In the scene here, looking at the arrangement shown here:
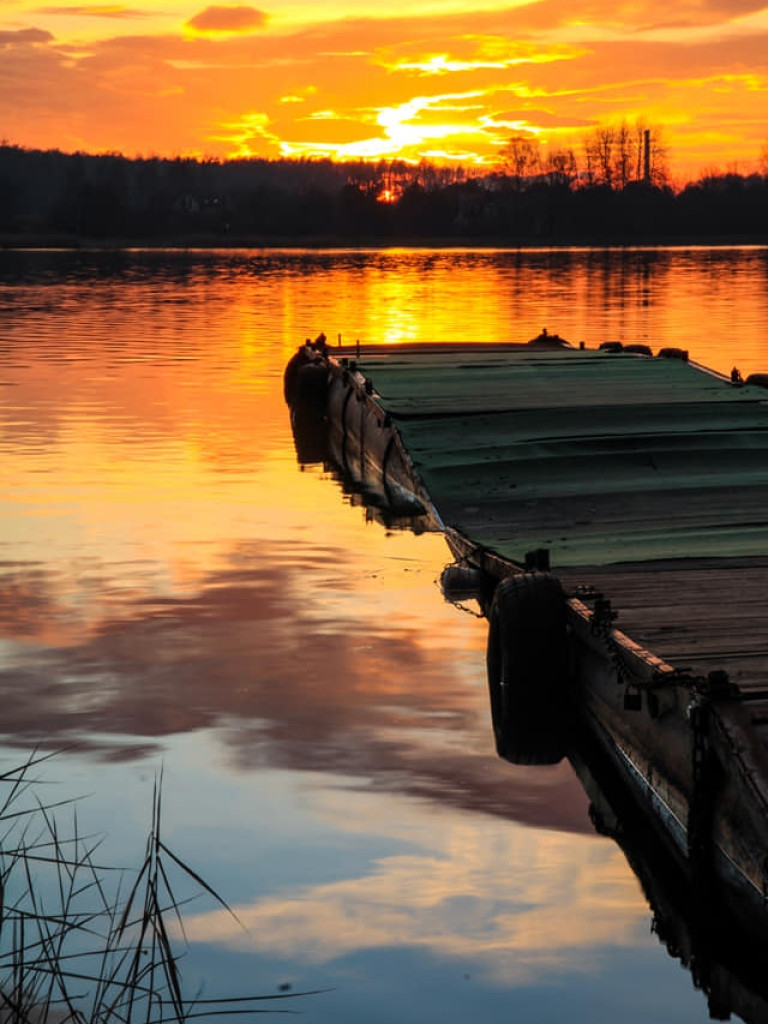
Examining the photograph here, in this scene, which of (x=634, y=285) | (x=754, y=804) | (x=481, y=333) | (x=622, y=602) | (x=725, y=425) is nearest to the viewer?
(x=754, y=804)

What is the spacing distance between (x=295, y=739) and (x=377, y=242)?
618 ft

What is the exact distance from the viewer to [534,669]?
11.4m

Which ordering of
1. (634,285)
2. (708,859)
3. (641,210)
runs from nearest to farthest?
(708,859) → (634,285) → (641,210)

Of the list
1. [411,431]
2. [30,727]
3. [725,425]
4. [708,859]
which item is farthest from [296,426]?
[708,859]

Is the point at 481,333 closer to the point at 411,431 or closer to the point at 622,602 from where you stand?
the point at 411,431

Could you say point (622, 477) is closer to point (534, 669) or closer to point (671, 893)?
point (534, 669)

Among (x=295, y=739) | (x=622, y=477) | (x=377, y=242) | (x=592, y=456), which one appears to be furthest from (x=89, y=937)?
(x=377, y=242)

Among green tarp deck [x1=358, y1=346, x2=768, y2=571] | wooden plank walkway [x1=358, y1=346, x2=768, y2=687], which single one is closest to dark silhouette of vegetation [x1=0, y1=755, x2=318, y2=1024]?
wooden plank walkway [x1=358, y1=346, x2=768, y2=687]

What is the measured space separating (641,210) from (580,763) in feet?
637

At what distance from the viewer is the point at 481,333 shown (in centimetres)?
5422

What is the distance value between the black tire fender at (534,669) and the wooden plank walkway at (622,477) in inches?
24.2

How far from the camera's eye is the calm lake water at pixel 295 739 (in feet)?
27.2

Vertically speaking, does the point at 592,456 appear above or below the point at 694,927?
above

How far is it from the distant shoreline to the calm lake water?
156 meters
